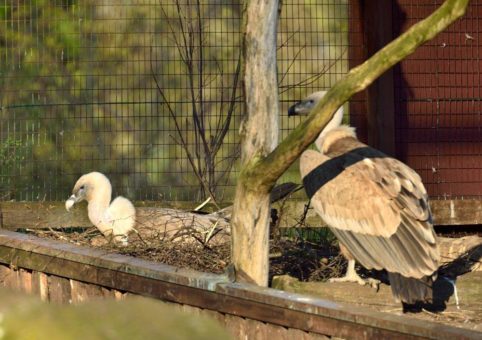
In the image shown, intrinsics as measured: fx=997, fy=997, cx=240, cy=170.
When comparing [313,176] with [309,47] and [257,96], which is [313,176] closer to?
[257,96]

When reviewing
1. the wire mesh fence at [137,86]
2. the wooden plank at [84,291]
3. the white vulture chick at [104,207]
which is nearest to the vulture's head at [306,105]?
the white vulture chick at [104,207]

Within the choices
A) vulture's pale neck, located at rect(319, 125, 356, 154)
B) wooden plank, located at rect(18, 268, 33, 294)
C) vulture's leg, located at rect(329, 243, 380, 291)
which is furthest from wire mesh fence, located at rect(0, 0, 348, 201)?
wooden plank, located at rect(18, 268, 33, 294)

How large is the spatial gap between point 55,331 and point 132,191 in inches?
303

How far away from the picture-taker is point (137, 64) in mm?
9062

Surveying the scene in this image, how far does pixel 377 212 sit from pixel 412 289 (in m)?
0.62

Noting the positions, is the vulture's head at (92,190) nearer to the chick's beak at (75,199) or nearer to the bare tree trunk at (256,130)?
the chick's beak at (75,199)

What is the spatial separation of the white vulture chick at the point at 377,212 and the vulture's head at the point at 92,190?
2.14 metres

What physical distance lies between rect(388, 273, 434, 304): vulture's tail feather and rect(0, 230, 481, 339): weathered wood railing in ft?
3.08

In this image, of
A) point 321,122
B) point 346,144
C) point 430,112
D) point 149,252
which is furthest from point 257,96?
point 430,112

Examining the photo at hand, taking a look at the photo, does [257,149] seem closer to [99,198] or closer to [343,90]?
[343,90]

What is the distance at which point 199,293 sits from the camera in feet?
13.6

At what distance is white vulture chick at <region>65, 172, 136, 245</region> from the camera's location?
6.98 meters

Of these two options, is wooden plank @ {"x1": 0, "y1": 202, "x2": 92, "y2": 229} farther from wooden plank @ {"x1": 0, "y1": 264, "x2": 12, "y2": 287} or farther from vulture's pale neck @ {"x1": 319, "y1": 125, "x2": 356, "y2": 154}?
vulture's pale neck @ {"x1": 319, "y1": 125, "x2": 356, "y2": 154}

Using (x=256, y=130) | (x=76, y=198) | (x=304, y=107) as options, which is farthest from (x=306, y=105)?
(x=256, y=130)
